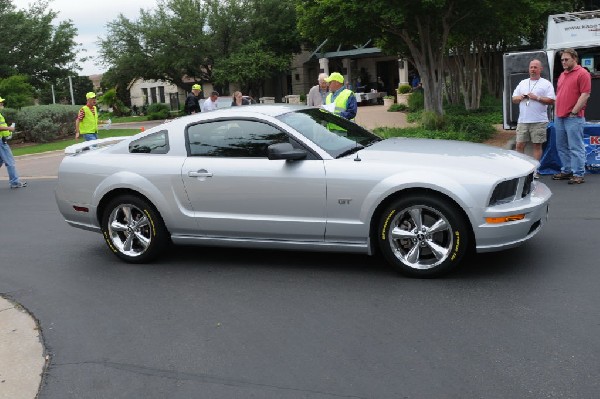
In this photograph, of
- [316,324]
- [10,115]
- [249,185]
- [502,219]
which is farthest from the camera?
[10,115]

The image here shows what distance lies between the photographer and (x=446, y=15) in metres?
18.4

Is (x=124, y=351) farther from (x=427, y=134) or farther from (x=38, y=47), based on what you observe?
(x=38, y=47)

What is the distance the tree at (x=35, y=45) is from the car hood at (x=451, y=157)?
34.3m

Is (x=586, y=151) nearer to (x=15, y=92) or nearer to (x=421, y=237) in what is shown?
(x=421, y=237)

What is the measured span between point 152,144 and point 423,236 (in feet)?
9.21

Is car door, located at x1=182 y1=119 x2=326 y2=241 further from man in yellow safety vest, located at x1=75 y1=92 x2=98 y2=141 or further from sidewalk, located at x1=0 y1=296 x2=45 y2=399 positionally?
man in yellow safety vest, located at x1=75 y1=92 x2=98 y2=141

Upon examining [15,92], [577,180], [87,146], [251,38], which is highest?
[251,38]

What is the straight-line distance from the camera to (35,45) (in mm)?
37312

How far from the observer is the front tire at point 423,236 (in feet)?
17.3

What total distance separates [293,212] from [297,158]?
0.47 m

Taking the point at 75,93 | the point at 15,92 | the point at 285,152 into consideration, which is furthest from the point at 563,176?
the point at 75,93

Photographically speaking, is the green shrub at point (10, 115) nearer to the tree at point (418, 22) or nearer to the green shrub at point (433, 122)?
the tree at point (418, 22)

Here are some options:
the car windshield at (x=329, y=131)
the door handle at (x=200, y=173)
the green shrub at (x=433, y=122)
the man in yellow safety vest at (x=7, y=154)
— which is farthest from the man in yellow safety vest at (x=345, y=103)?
the green shrub at (x=433, y=122)

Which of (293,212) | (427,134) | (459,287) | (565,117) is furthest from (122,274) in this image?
(427,134)
